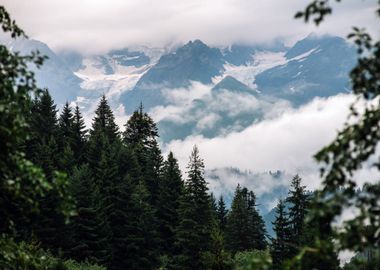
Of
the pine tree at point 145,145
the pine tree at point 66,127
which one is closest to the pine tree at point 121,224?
the pine tree at point 145,145

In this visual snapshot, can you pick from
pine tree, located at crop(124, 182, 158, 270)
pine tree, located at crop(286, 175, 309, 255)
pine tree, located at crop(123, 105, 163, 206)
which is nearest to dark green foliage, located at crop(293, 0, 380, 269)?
pine tree, located at crop(124, 182, 158, 270)

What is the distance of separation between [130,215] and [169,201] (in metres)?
8.75

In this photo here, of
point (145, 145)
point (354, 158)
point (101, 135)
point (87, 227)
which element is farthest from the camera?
point (145, 145)

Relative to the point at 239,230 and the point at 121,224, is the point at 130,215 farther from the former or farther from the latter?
the point at 239,230

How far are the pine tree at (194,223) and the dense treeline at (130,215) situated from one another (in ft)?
0.25

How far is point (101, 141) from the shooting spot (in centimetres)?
5900

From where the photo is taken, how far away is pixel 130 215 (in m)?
45.6

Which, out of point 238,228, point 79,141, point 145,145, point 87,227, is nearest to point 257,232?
point 238,228

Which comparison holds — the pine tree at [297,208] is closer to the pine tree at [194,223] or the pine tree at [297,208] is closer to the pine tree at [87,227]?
the pine tree at [194,223]

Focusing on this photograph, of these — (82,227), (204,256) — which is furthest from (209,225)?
(82,227)

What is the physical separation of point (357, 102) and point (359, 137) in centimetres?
51

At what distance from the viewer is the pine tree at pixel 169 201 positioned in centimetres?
5309

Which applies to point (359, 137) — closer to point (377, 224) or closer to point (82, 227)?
point (377, 224)

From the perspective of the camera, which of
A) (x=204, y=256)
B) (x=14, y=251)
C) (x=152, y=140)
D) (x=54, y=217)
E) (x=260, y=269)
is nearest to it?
(x=260, y=269)
